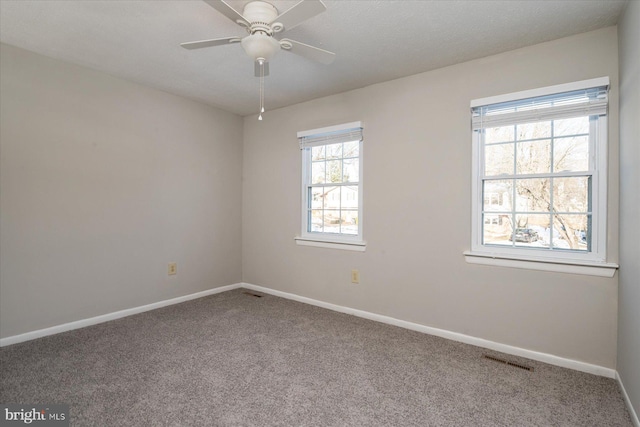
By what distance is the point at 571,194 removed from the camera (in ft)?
7.55

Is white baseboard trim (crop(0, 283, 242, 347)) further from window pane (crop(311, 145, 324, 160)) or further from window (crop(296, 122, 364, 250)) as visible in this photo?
window pane (crop(311, 145, 324, 160))

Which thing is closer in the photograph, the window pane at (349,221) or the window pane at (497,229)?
the window pane at (497,229)

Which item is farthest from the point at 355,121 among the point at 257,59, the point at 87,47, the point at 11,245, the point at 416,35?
the point at 11,245

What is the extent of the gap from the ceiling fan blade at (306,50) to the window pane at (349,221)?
1727 millimetres

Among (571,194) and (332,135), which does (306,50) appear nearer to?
(332,135)

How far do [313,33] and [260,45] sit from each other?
56cm

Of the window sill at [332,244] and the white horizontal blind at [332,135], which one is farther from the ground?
the white horizontal blind at [332,135]

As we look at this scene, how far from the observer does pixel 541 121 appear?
2357mm

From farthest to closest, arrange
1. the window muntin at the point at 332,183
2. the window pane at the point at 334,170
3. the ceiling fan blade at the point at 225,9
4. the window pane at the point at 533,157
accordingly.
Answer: the window pane at the point at 334,170
the window muntin at the point at 332,183
the window pane at the point at 533,157
the ceiling fan blade at the point at 225,9

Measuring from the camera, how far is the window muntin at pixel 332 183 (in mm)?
3398

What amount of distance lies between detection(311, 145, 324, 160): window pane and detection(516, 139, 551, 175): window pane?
201cm

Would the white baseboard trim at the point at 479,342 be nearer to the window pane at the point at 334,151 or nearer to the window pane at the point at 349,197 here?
the window pane at the point at 349,197

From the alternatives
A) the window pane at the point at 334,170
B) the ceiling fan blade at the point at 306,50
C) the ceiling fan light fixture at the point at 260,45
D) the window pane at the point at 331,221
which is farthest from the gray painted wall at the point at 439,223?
the ceiling fan light fixture at the point at 260,45
